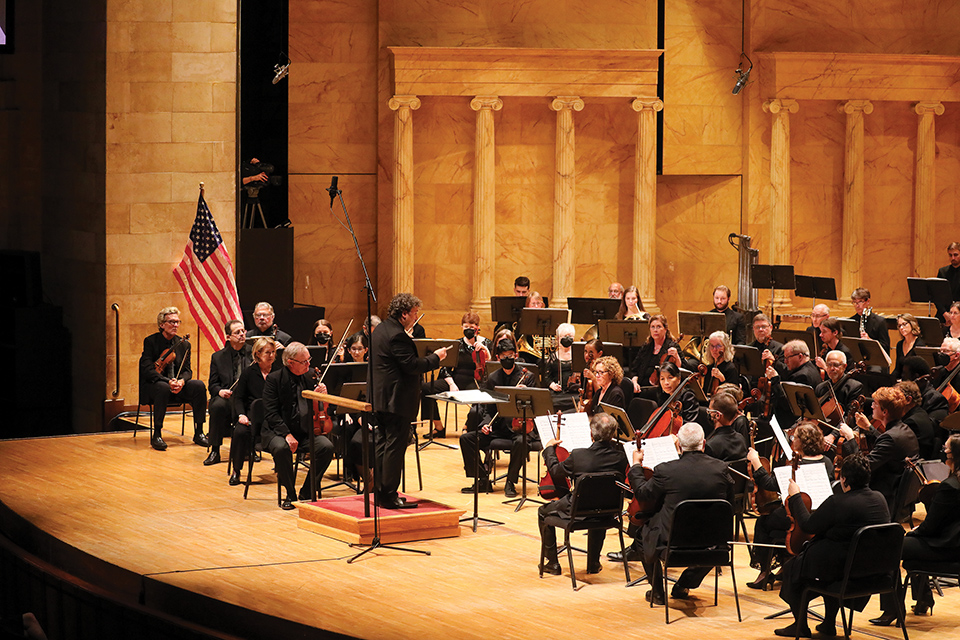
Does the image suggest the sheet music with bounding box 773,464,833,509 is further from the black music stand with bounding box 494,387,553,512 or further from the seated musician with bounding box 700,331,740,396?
the seated musician with bounding box 700,331,740,396

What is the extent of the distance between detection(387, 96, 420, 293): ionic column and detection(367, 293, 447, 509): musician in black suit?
7885mm

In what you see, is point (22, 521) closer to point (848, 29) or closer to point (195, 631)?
point (195, 631)

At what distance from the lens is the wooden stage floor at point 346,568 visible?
7723 millimetres

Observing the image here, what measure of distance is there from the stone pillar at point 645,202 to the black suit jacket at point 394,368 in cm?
880

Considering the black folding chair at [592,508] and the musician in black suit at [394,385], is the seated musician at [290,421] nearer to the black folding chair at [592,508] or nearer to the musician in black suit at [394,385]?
the musician in black suit at [394,385]

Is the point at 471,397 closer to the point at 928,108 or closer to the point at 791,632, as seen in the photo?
the point at 791,632

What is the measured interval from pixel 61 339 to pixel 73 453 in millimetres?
3591

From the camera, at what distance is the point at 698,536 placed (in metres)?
7.84

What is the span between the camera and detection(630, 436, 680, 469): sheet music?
27.7 ft

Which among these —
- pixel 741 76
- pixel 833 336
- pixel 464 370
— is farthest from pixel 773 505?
pixel 741 76

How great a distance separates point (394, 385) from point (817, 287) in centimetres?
746

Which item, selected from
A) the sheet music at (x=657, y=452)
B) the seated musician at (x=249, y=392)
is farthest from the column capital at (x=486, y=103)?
the sheet music at (x=657, y=452)

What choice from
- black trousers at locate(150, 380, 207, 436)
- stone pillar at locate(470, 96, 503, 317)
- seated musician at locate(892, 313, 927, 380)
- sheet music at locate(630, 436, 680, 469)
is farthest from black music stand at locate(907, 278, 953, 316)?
black trousers at locate(150, 380, 207, 436)

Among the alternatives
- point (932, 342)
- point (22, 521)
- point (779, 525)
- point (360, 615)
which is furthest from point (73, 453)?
point (932, 342)
